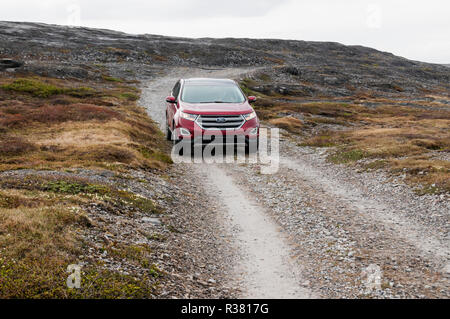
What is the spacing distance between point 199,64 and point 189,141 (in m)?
82.1

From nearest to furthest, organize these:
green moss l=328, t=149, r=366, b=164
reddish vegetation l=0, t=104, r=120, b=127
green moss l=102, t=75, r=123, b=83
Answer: green moss l=328, t=149, r=366, b=164, reddish vegetation l=0, t=104, r=120, b=127, green moss l=102, t=75, r=123, b=83

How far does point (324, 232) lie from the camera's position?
9.04 m

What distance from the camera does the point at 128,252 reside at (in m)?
6.93

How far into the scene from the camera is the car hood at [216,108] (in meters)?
16.4

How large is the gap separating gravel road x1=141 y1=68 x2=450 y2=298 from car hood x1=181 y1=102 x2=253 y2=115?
2555mm

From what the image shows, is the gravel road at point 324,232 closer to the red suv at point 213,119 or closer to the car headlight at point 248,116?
the red suv at point 213,119

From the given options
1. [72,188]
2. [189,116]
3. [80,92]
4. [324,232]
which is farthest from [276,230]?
[80,92]

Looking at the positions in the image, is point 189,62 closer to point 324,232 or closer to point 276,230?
point 276,230

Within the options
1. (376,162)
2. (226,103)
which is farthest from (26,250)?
(376,162)

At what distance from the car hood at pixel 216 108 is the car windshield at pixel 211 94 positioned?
0.46 m

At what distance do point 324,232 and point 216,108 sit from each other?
9.04m

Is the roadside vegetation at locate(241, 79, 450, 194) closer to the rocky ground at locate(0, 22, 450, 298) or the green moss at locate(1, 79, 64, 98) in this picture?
the rocky ground at locate(0, 22, 450, 298)

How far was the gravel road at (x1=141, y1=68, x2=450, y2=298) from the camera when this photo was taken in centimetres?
646

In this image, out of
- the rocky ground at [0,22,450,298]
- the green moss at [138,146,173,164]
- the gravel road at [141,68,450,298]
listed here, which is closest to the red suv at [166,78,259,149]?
the green moss at [138,146,173,164]
